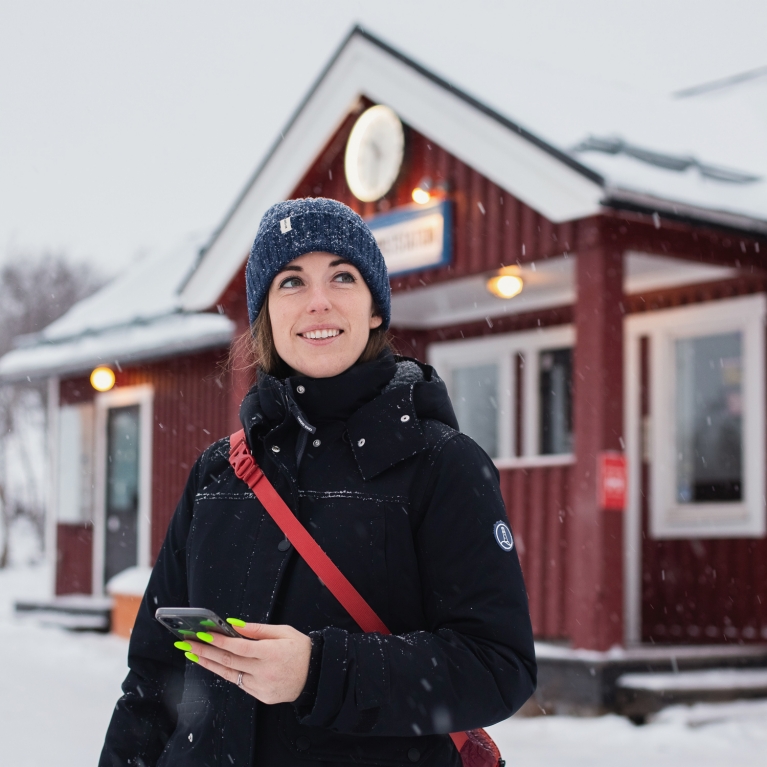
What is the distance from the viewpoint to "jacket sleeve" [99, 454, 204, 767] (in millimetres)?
2164

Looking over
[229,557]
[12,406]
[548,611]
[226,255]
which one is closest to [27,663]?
[226,255]

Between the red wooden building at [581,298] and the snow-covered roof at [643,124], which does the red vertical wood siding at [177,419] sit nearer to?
the red wooden building at [581,298]

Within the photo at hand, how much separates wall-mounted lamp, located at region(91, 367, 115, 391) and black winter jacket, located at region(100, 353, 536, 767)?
11.7 meters

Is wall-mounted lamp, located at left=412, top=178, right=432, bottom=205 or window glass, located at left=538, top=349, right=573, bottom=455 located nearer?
wall-mounted lamp, located at left=412, top=178, right=432, bottom=205

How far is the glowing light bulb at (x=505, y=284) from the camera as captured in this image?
8039mm

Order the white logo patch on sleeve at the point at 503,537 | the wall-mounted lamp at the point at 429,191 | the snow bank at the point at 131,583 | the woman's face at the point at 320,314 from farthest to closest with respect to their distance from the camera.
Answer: the snow bank at the point at 131,583
the wall-mounted lamp at the point at 429,191
the woman's face at the point at 320,314
the white logo patch on sleeve at the point at 503,537

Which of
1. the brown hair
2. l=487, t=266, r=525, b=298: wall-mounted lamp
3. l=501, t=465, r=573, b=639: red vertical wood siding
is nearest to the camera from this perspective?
the brown hair

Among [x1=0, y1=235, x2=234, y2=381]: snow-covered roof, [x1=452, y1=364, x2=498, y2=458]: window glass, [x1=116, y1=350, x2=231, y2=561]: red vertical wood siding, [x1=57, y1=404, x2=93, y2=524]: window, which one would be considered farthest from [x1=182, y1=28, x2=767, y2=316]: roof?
Result: [x1=57, y1=404, x2=93, y2=524]: window

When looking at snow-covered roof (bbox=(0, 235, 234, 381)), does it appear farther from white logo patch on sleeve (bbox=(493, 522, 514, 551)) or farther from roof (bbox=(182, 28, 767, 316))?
white logo patch on sleeve (bbox=(493, 522, 514, 551))

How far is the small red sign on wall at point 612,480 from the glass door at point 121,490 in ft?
26.9

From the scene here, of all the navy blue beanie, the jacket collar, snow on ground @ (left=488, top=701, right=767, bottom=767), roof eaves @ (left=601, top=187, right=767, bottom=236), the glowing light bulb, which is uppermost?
roof eaves @ (left=601, top=187, right=767, bottom=236)

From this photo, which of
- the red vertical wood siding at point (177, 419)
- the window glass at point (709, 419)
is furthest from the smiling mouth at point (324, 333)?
the red vertical wood siding at point (177, 419)

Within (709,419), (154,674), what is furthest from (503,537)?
(709,419)

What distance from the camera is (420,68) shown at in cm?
823
